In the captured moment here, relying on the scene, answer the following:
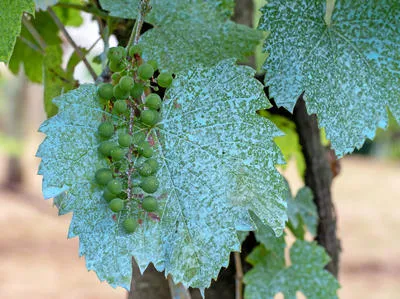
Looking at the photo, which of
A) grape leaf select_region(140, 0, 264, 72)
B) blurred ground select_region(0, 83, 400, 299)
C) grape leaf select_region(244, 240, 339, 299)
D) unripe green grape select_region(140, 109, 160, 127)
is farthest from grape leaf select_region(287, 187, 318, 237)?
blurred ground select_region(0, 83, 400, 299)

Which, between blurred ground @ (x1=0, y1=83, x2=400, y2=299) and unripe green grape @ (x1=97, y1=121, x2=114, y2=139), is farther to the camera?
blurred ground @ (x1=0, y1=83, x2=400, y2=299)

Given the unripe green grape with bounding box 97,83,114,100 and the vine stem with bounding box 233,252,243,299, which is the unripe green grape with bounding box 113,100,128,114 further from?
the vine stem with bounding box 233,252,243,299

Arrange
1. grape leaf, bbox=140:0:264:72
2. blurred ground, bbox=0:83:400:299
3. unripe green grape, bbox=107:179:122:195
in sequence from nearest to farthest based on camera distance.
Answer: unripe green grape, bbox=107:179:122:195, grape leaf, bbox=140:0:264:72, blurred ground, bbox=0:83:400:299

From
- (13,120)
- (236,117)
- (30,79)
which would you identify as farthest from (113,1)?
(13,120)

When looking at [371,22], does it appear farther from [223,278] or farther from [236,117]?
[223,278]

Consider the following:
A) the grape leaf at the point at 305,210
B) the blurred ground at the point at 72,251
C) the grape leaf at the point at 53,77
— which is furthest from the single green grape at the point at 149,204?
the blurred ground at the point at 72,251

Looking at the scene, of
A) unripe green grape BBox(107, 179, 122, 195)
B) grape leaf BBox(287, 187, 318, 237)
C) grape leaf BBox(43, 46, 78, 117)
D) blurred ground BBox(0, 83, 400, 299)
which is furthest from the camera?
blurred ground BBox(0, 83, 400, 299)
